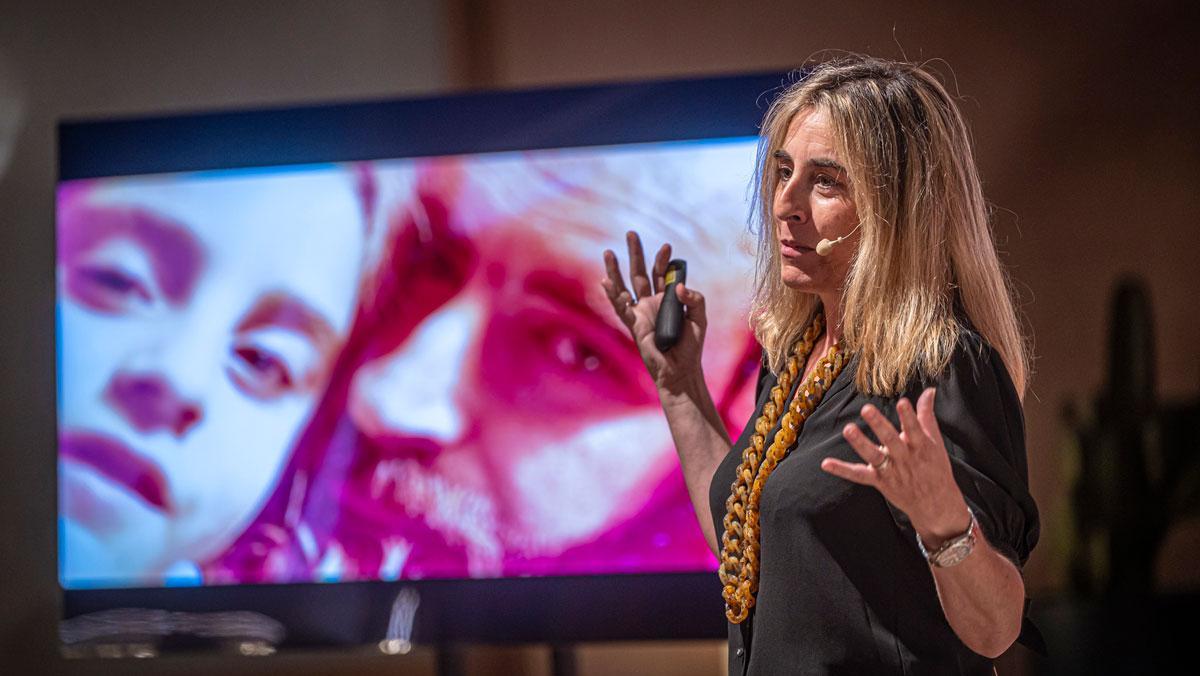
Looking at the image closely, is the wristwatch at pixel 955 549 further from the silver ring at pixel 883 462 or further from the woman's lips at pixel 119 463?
the woman's lips at pixel 119 463

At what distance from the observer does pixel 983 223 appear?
1331 millimetres

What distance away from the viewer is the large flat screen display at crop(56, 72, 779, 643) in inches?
109

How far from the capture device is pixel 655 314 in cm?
177

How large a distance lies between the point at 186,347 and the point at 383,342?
0.52 m

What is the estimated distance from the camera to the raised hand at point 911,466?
1.04 meters

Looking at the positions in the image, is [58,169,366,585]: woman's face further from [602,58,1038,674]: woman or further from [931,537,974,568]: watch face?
[931,537,974,568]: watch face

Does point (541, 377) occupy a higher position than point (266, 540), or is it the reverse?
point (541, 377)

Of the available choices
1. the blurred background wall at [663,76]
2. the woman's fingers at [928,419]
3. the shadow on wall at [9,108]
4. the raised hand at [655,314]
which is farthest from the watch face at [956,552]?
the shadow on wall at [9,108]

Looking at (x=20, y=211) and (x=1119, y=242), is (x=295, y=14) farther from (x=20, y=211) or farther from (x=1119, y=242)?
(x=1119, y=242)

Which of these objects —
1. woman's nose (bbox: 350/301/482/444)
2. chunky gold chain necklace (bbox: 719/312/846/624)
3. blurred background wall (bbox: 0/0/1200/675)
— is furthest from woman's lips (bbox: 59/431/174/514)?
chunky gold chain necklace (bbox: 719/312/846/624)

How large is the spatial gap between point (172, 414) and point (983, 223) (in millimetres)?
2232

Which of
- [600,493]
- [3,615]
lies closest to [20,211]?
[3,615]

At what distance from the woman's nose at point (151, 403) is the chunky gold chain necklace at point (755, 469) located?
1.86 metres

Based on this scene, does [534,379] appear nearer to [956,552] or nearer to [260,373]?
[260,373]
